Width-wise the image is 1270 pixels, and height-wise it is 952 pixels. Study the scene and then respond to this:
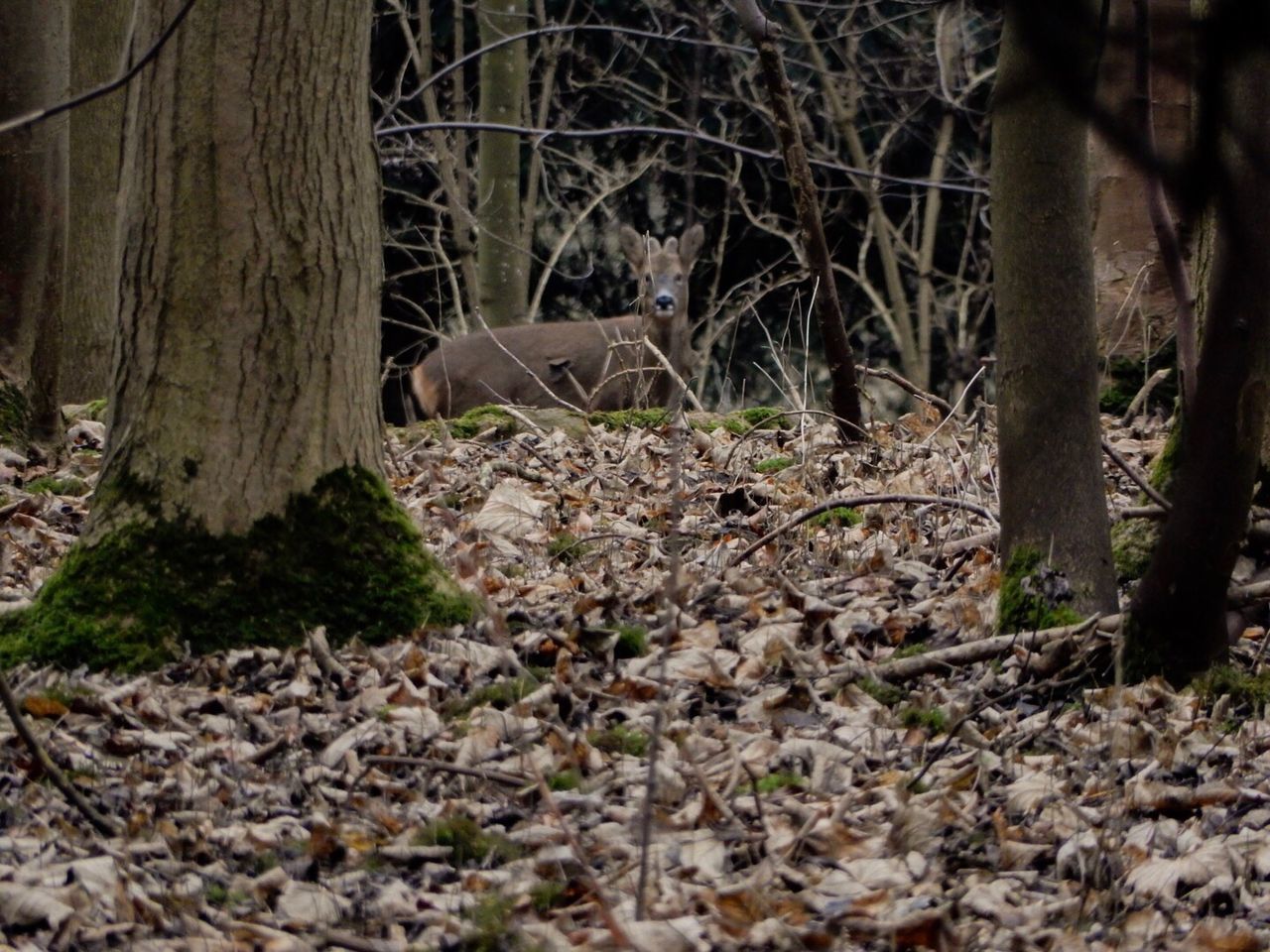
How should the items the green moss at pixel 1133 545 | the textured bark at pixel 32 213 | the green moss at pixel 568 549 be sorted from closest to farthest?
the green moss at pixel 1133 545 < the green moss at pixel 568 549 < the textured bark at pixel 32 213

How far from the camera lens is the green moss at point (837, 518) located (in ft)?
20.7

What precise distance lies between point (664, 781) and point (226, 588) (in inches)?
63.8

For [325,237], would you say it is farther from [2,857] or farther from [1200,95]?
[1200,95]

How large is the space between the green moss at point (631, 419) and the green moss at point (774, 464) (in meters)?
1.34

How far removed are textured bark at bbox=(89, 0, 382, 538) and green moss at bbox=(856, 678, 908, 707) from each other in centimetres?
168

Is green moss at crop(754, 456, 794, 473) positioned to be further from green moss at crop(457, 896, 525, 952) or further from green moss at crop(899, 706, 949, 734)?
green moss at crop(457, 896, 525, 952)

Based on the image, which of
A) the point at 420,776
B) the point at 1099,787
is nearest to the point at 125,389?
the point at 420,776

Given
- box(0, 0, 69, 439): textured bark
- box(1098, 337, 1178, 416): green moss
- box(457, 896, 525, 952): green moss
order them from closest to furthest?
box(457, 896, 525, 952): green moss → box(0, 0, 69, 439): textured bark → box(1098, 337, 1178, 416): green moss

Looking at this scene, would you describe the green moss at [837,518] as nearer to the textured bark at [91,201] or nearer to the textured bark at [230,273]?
the textured bark at [230,273]

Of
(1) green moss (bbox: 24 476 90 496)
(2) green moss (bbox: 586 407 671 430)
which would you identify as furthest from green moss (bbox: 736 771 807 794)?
(2) green moss (bbox: 586 407 671 430)

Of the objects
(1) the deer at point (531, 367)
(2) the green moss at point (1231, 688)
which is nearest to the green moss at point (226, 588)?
(2) the green moss at point (1231, 688)

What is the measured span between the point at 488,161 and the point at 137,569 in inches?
415

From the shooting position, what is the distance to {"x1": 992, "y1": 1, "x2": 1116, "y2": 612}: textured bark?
15.1 ft

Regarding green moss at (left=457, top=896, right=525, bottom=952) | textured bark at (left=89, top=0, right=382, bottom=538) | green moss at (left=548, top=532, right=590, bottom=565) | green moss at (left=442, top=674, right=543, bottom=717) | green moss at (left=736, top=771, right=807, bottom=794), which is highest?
textured bark at (left=89, top=0, right=382, bottom=538)
